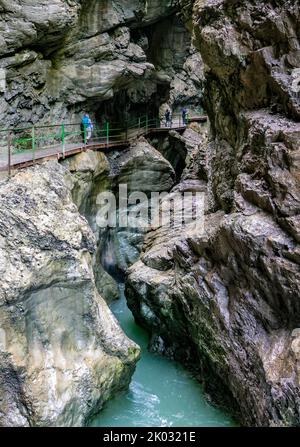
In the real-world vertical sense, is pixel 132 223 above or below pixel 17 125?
below

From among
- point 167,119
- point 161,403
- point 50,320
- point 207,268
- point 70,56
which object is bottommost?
point 161,403

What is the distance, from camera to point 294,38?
31.8 ft

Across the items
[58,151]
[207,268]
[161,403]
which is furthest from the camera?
[58,151]

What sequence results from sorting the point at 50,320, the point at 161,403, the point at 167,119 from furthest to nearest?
the point at 167,119, the point at 161,403, the point at 50,320

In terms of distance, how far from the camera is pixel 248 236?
30.9 feet

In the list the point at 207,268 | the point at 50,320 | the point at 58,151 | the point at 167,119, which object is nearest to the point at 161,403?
the point at 207,268

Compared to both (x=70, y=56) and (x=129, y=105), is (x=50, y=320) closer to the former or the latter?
(x=70, y=56)

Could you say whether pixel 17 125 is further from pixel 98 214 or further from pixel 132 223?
pixel 132 223

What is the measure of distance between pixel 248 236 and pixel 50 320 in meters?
4.33

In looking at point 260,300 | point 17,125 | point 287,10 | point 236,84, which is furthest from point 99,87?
point 260,300

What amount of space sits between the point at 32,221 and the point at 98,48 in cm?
1101

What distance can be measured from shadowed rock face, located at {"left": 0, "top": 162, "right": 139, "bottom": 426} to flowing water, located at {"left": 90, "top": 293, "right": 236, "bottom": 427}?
535 millimetres

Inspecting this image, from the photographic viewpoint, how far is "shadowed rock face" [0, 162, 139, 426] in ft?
28.9

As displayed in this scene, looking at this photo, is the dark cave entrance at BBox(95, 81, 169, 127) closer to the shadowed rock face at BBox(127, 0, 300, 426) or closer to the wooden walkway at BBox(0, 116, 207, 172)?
the wooden walkway at BBox(0, 116, 207, 172)
